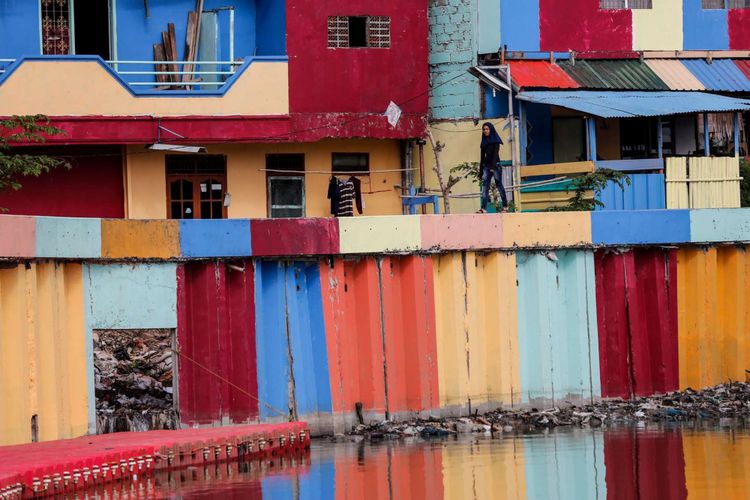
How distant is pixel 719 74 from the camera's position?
33.5m

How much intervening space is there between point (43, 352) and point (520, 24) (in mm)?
13586

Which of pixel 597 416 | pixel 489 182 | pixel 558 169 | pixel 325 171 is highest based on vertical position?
pixel 325 171

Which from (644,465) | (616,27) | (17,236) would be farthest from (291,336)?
(616,27)

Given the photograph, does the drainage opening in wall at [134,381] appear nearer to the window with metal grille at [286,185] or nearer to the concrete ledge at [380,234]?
the concrete ledge at [380,234]

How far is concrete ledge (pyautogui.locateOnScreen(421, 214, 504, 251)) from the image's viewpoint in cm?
2578

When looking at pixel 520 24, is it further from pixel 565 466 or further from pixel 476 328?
pixel 565 466

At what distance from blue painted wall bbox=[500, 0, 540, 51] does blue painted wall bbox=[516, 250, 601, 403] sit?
266 inches

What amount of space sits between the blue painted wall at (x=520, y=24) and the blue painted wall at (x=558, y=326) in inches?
266

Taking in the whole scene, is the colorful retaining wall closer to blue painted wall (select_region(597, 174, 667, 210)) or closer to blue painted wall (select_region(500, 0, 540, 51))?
blue painted wall (select_region(597, 174, 667, 210))

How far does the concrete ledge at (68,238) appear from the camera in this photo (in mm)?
22391

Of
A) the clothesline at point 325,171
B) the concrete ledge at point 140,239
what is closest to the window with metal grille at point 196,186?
the clothesline at point 325,171

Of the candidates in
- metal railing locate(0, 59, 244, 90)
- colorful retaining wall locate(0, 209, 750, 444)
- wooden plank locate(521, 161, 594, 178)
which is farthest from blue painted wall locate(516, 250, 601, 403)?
metal railing locate(0, 59, 244, 90)

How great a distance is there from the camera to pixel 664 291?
27734 mm

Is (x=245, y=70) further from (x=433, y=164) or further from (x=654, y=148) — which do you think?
(x=654, y=148)
